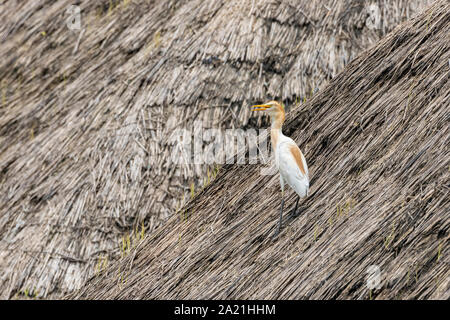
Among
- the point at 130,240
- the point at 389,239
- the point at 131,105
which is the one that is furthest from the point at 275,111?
the point at 131,105

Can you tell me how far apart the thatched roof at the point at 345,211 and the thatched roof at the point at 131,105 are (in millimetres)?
427

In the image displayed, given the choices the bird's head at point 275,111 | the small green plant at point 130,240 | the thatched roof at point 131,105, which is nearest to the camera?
the bird's head at point 275,111

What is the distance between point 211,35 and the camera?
502cm

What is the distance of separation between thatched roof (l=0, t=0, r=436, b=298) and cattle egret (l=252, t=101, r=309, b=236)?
3.70 ft

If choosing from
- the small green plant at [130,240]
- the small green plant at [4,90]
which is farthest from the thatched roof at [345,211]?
the small green plant at [4,90]

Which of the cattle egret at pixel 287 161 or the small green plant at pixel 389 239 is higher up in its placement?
the cattle egret at pixel 287 161

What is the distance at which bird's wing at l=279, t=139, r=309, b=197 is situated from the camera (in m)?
3.34

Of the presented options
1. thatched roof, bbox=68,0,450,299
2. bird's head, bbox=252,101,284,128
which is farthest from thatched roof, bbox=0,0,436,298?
bird's head, bbox=252,101,284,128

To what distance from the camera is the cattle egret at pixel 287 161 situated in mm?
3350

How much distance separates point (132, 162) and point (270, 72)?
4.24ft

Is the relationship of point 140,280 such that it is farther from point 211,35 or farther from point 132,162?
point 211,35

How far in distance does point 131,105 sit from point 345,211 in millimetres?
2206

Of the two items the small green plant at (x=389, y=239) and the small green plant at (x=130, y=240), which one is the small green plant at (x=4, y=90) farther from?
the small green plant at (x=389, y=239)
